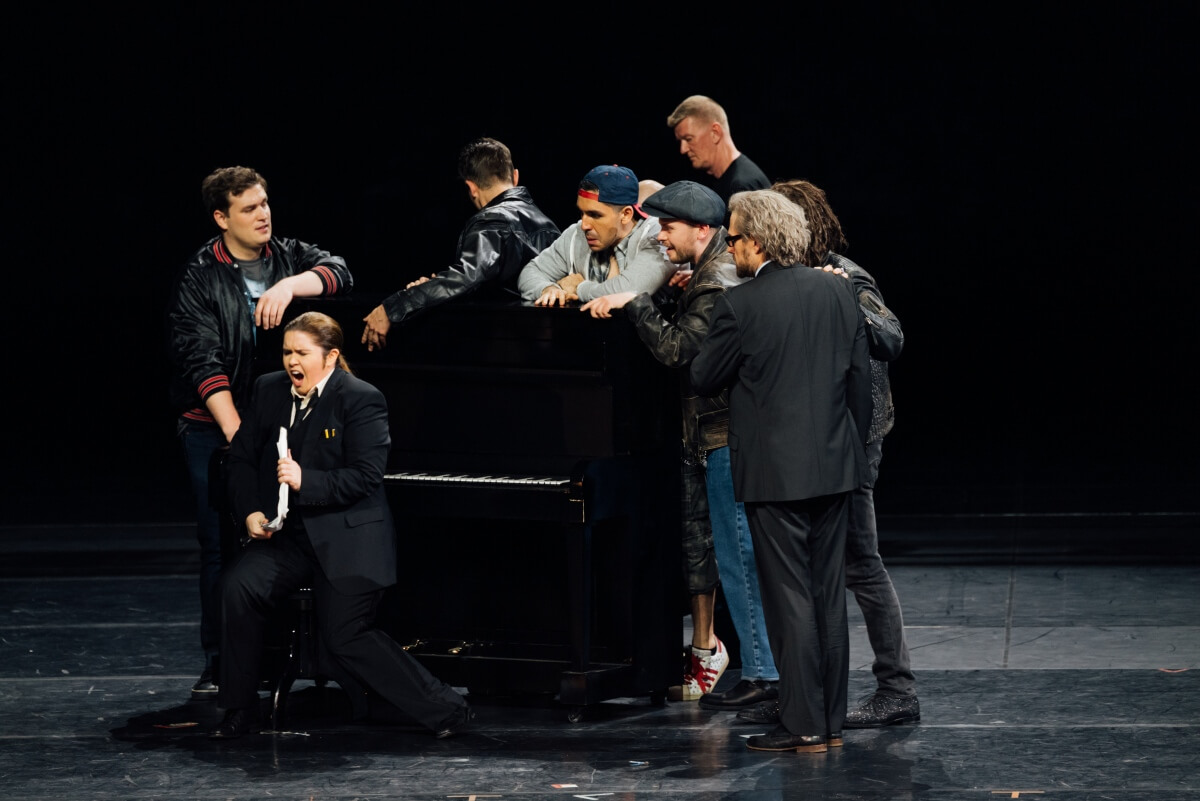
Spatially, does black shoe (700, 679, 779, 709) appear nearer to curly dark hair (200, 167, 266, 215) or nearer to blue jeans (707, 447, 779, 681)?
blue jeans (707, 447, 779, 681)

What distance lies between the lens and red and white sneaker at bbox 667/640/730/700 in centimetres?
545

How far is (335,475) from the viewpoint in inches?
196

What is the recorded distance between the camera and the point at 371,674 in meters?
5.03

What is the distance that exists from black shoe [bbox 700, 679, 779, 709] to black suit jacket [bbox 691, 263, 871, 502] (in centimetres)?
80

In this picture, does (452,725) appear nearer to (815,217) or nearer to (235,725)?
(235,725)

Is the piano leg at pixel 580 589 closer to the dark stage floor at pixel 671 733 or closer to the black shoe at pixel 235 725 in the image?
the dark stage floor at pixel 671 733

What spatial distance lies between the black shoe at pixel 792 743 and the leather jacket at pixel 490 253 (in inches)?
64.1

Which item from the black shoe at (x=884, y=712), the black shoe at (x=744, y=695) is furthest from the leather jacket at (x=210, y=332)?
the black shoe at (x=884, y=712)

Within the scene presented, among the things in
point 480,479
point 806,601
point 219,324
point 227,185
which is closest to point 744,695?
point 806,601

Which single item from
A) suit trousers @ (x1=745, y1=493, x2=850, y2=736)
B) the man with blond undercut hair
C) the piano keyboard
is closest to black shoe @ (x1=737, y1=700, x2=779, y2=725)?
suit trousers @ (x1=745, y1=493, x2=850, y2=736)

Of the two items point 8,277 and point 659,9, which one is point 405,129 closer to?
point 659,9

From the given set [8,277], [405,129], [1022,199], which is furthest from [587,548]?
[8,277]

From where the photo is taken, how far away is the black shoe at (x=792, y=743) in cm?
477

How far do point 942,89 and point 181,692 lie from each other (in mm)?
6894
